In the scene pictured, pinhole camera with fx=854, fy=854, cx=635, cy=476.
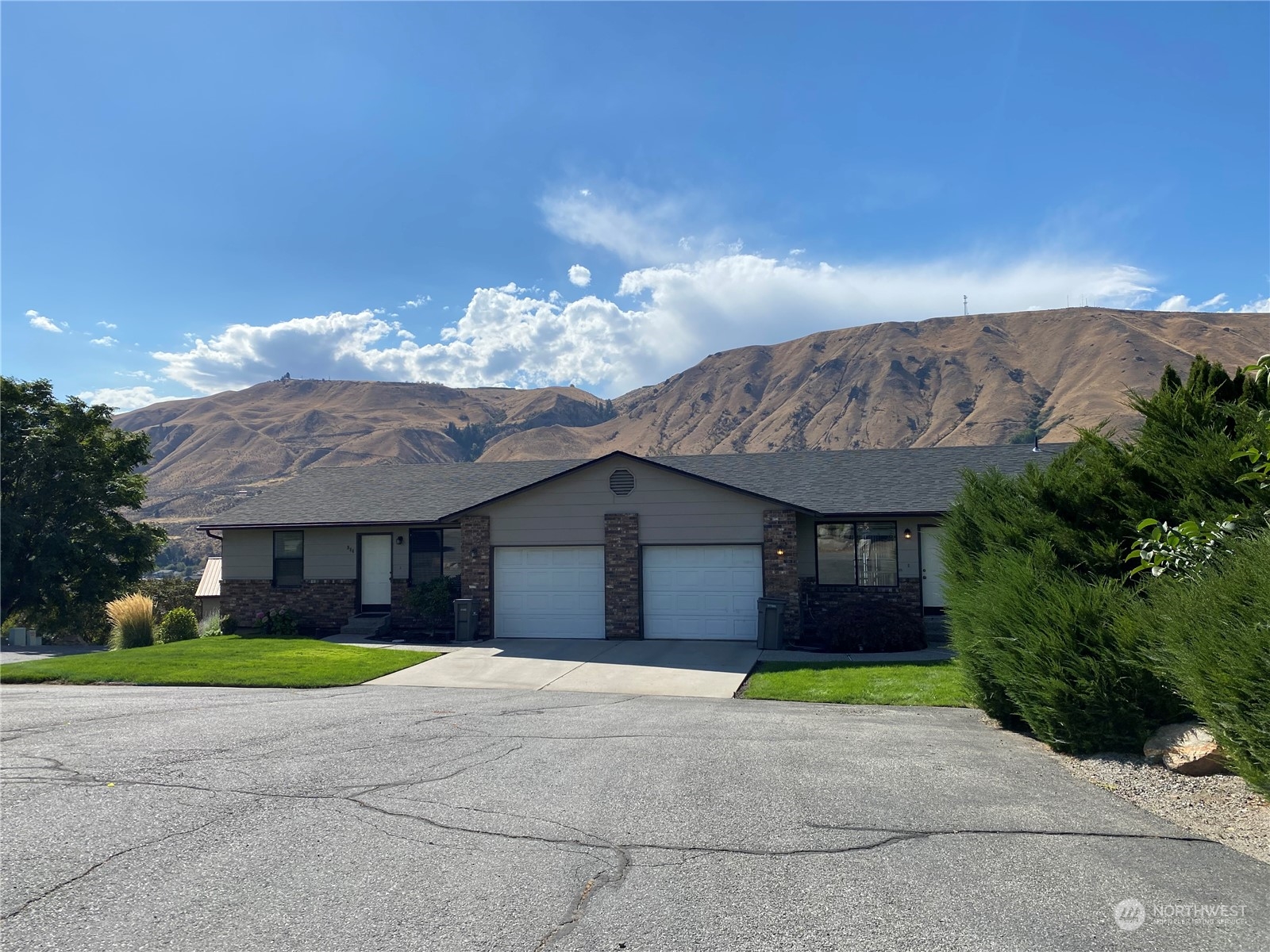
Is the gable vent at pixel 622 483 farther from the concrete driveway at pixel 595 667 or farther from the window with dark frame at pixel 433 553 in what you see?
the window with dark frame at pixel 433 553

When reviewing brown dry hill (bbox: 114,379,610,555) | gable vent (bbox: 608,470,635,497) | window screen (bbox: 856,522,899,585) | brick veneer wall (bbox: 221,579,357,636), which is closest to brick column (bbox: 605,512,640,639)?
gable vent (bbox: 608,470,635,497)

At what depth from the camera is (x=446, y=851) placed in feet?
17.8

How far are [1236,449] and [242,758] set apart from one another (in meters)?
9.22

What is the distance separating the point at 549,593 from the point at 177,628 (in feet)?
33.2

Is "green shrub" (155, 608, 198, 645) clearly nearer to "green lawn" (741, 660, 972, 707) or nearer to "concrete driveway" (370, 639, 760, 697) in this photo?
"concrete driveway" (370, 639, 760, 697)

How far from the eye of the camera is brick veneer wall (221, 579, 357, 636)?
72.9ft

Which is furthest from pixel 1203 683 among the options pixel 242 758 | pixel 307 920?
pixel 242 758

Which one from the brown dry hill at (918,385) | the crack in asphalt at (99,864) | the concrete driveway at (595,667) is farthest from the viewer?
the brown dry hill at (918,385)

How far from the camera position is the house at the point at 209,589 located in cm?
2972

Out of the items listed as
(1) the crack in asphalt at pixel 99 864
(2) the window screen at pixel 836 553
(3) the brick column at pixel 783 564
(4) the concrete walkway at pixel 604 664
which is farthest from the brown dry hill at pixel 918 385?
(1) the crack in asphalt at pixel 99 864

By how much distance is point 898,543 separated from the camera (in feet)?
64.1

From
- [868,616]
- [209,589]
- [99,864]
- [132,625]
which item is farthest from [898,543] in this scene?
[209,589]

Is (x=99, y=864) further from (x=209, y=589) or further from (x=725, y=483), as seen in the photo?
(x=209, y=589)

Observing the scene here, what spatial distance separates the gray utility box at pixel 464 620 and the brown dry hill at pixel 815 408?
93374 millimetres
